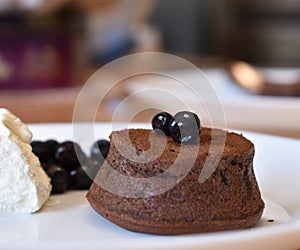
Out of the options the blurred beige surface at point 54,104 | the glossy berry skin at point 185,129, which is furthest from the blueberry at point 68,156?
the blurred beige surface at point 54,104

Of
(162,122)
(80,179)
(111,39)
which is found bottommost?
(111,39)

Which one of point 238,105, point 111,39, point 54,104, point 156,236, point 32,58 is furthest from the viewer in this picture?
point 111,39

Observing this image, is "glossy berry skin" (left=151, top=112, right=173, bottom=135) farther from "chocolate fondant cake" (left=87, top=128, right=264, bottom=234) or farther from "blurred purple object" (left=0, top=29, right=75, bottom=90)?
"blurred purple object" (left=0, top=29, right=75, bottom=90)

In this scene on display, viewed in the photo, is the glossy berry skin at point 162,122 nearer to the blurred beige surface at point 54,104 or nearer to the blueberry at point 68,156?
the blueberry at point 68,156

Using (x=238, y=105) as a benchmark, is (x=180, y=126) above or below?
above

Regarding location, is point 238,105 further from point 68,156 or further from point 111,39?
point 111,39

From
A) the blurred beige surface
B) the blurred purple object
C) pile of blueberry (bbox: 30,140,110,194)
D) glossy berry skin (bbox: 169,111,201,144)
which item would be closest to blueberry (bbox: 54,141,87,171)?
pile of blueberry (bbox: 30,140,110,194)

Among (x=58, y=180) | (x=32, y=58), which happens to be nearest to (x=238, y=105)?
(x=58, y=180)
